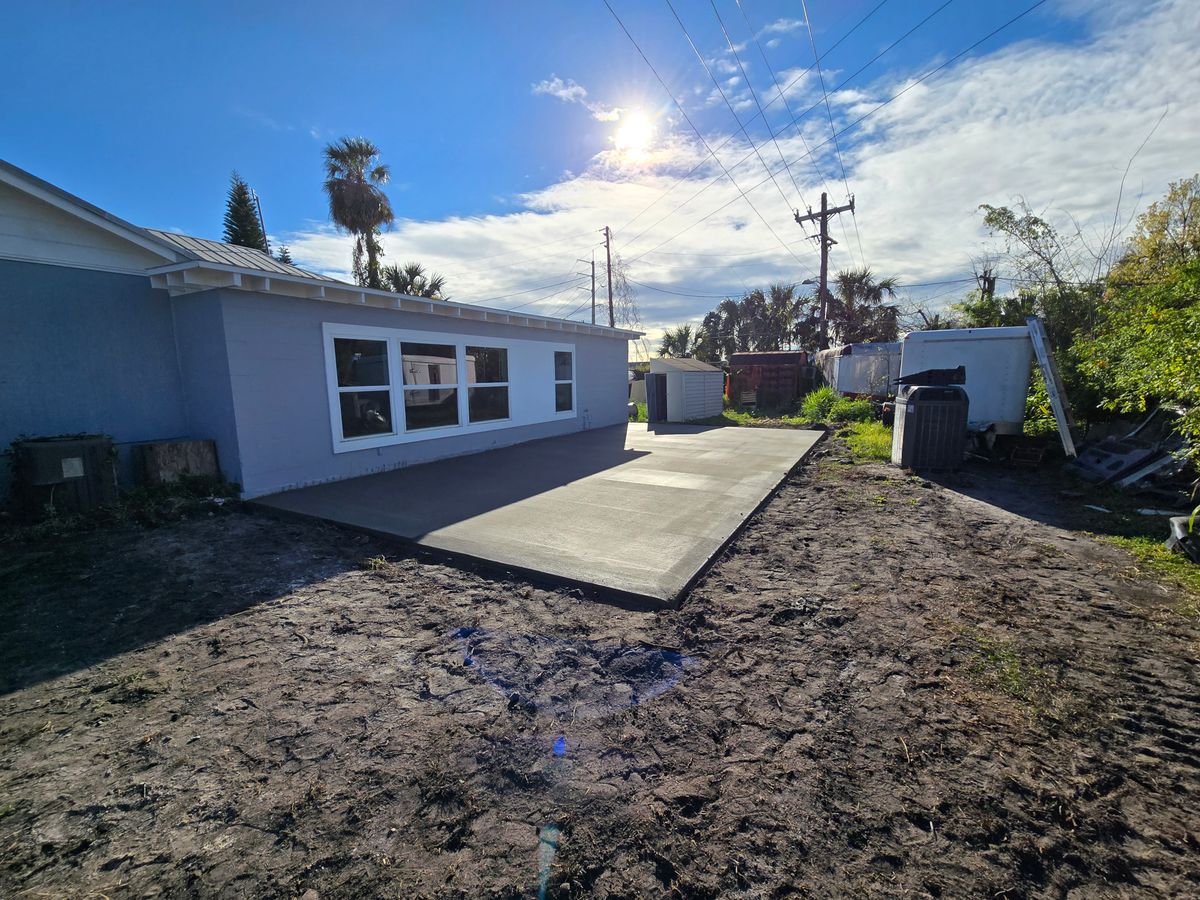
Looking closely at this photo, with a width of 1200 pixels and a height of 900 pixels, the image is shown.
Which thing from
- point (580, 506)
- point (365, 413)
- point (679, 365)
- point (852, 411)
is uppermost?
point (679, 365)

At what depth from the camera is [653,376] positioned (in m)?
14.9

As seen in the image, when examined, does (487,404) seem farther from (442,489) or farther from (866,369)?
(866,369)

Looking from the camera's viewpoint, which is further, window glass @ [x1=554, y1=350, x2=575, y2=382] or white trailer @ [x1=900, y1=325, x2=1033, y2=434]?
window glass @ [x1=554, y1=350, x2=575, y2=382]

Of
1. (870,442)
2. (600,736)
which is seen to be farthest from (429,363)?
(870,442)

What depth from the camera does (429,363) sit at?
812 centimetres

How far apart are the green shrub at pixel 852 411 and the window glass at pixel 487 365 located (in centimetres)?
947

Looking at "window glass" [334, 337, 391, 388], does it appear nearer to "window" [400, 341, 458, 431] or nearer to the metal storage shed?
"window" [400, 341, 458, 431]

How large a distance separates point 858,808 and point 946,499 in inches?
209

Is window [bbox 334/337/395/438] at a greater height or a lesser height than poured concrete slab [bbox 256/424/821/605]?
greater

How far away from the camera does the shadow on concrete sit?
509 centimetres

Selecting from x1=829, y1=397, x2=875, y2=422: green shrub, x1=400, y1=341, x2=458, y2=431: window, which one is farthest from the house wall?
x1=829, y1=397, x2=875, y2=422: green shrub

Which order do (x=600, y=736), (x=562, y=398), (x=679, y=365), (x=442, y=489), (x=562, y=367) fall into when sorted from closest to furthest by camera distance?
(x=600, y=736) → (x=442, y=489) → (x=562, y=367) → (x=562, y=398) → (x=679, y=365)

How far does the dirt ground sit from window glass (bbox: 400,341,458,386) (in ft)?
14.7

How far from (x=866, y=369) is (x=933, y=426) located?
29.5 feet
